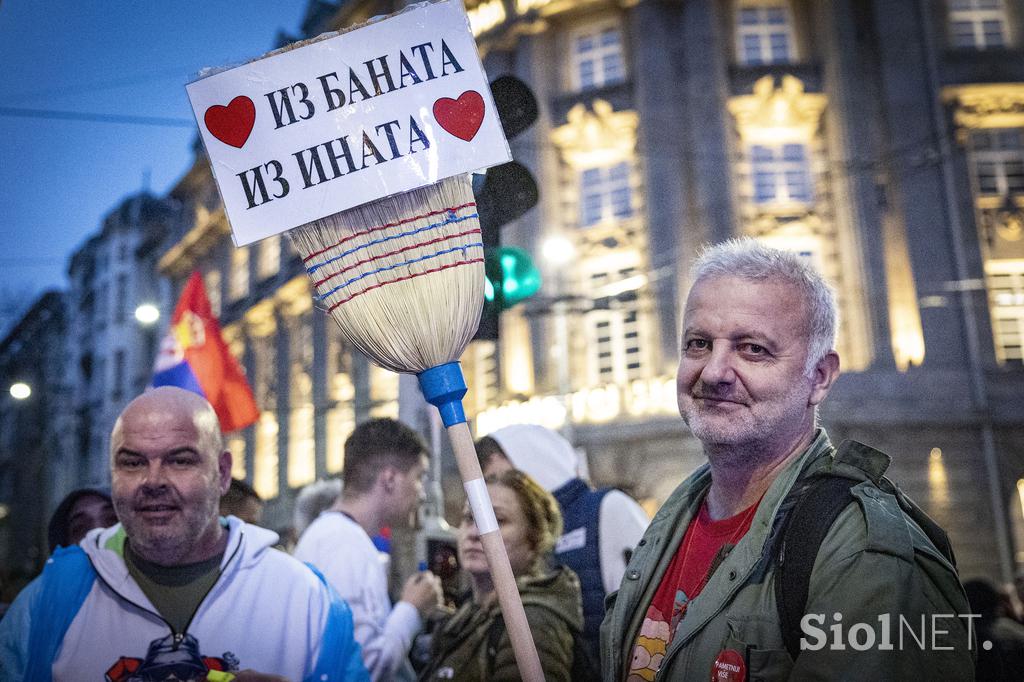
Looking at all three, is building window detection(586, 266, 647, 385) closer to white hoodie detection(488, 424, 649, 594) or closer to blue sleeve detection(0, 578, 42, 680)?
white hoodie detection(488, 424, 649, 594)

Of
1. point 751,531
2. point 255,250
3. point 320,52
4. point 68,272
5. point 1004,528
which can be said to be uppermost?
point 68,272

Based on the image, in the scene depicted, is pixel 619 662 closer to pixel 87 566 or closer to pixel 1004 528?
pixel 87 566

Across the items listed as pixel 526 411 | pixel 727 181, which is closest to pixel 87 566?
pixel 526 411

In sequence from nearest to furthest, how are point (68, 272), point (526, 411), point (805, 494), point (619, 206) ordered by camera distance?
1. point (805, 494)
2. point (526, 411)
3. point (619, 206)
4. point (68, 272)

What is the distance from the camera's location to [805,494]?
2129 millimetres

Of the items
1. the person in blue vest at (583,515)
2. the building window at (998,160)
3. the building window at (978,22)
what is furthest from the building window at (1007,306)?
the person in blue vest at (583,515)

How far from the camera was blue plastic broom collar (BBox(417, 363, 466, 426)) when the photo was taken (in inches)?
89.2

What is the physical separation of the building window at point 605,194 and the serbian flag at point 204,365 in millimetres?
14273

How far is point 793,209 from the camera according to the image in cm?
2197

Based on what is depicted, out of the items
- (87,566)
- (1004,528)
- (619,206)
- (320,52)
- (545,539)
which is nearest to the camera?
(320,52)

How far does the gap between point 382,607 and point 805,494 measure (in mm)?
2541

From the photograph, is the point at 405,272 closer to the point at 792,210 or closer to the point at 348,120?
the point at 348,120

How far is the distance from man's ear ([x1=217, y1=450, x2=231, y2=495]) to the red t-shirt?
4.52 feet

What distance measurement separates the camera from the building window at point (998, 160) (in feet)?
71.2
